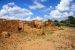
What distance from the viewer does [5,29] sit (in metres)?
19.5

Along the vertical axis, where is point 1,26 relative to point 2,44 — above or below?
above

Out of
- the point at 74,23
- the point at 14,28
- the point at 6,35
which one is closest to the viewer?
the point at 6,35

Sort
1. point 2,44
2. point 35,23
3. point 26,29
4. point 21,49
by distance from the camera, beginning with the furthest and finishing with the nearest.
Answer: point 35,23 → point 26,29 → point 2,44 → point 21,49

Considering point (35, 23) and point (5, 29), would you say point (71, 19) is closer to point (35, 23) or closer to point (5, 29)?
point (35, 23)

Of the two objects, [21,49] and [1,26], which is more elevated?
[1,26]

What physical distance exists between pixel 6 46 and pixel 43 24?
17392 millimetres

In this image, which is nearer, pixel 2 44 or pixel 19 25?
pixel 2 44

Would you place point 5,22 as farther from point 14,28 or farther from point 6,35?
point 6,35

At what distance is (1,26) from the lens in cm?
1931

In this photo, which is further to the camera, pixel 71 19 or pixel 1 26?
pixel 71 19

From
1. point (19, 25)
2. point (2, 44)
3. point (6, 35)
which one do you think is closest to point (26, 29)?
point (19, 25)

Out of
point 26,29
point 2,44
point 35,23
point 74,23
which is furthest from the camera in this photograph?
point 74,23

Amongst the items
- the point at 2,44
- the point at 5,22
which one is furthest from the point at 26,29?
the point at 2,44

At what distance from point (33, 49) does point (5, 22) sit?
9.01 metres
